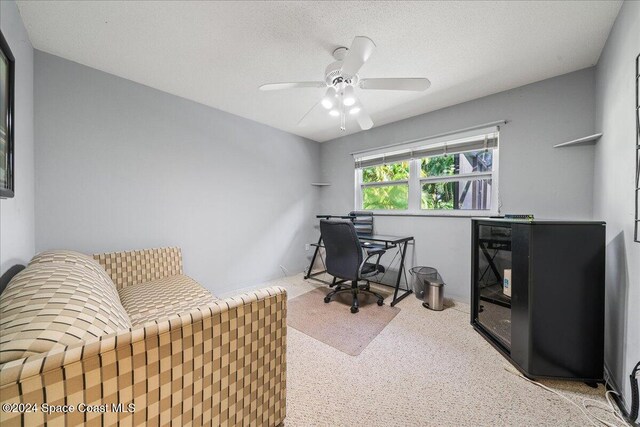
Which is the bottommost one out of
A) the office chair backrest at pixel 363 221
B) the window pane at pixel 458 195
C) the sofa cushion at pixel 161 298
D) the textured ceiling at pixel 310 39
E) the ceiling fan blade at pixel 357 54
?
the sofa cushion at pixel 161 298

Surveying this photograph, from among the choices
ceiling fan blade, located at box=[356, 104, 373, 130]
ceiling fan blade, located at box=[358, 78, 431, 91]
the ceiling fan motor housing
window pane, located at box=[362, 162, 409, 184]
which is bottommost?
window pane, located at box=[362, 162, 409, 184]

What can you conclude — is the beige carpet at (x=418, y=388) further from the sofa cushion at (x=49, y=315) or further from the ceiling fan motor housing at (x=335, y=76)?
the ceiling fan motor housing at (x=335, y=76)

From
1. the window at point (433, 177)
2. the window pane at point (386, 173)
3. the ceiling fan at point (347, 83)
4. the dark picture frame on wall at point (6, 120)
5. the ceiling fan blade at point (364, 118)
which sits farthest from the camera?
the window pane at point (386, 173)

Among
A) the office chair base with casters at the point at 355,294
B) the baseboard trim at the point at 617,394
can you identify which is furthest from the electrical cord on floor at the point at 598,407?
the office chair base with casters at the point at 355,294

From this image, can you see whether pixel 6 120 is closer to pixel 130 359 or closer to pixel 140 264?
pixel 140 264

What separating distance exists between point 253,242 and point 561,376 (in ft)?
9.91

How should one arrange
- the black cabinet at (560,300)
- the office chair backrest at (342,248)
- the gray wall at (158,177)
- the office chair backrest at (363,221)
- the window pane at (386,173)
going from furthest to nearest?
1. the office chair backrest at (363,221)
2. the window pane at (386,173)
3. the office chair backrest at (342,248)
4. the gray wall at (158,177)
5. the black cabinet at (560,300)

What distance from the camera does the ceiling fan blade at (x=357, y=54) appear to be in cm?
128

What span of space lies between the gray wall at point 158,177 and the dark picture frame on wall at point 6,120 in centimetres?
76

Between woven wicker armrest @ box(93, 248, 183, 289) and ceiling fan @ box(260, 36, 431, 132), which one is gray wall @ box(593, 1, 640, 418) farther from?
woven wicker armrest @ box(93, 248, 183, 289)

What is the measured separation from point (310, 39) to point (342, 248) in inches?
70.3

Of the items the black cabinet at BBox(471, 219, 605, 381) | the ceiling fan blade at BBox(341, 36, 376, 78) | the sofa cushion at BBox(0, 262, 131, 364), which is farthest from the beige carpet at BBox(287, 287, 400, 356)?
the ceiling fan blade at BBox(341, 36, 376, 78)

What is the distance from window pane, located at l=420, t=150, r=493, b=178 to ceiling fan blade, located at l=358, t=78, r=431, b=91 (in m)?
1.42

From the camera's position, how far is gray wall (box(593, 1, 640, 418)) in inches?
47.3
